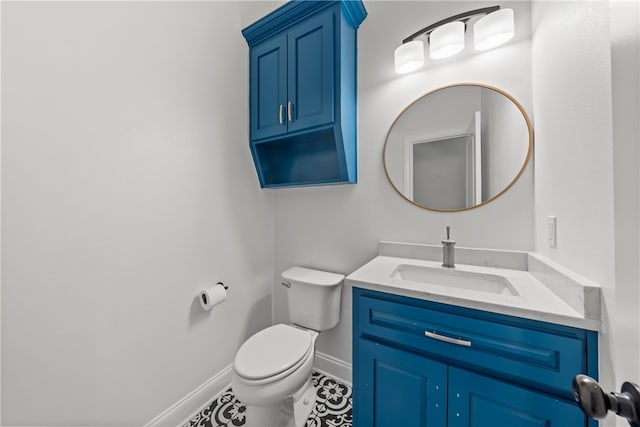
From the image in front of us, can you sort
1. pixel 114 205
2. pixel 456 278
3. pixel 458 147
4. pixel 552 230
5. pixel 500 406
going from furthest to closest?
pixel 458 147, pixel 456 278, pixel 114 205, pixel 552 230, pixel 500 406

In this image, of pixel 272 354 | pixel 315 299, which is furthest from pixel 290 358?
pixel 315 299

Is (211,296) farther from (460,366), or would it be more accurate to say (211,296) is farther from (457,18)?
(457,18)

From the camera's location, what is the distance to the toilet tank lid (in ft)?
4.99

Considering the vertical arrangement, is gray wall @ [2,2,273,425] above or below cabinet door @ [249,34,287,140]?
below

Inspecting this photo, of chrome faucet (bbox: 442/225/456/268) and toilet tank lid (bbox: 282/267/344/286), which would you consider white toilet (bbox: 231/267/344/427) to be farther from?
chrome faucet (bbox: 442/225/456/268)

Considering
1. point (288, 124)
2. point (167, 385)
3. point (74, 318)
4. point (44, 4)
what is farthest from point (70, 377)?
point (288, 124)

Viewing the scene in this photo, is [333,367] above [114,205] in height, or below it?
below

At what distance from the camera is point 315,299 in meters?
1.53

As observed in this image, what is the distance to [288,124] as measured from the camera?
1.56 meters

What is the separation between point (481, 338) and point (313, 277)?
3.22ft

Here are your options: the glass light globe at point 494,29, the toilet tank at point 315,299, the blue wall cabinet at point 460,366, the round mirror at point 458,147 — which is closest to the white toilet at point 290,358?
the toilet tank at point 315,299

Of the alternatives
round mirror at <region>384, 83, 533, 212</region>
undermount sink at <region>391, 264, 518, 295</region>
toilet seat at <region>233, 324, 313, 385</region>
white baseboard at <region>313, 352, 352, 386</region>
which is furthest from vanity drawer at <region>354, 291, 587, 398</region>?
white baseboard at <region>313, 352, 352, 386</region>

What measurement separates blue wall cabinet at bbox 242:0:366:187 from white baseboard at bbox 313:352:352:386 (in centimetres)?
127

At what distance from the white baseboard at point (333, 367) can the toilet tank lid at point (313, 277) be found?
2.04ft
